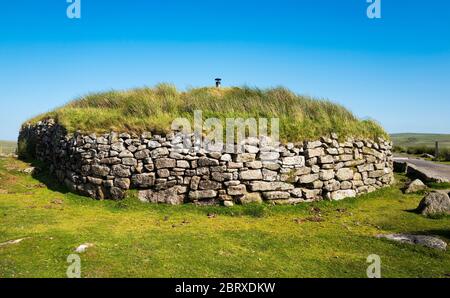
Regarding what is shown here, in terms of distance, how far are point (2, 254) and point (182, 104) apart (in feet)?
23.2

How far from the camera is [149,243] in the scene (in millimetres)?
7422

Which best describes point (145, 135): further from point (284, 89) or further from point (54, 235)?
point (284, 89)

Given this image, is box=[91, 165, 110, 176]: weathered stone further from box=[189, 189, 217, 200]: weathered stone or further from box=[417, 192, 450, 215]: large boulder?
box=[417, 192, 450, 215]: large boulder

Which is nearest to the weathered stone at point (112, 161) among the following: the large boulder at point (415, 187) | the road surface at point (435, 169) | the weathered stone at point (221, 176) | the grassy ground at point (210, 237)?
the grassy ground at point (210, 237)

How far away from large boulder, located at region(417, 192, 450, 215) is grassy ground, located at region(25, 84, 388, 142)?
3105mm

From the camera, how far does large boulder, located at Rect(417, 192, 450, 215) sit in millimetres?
9844

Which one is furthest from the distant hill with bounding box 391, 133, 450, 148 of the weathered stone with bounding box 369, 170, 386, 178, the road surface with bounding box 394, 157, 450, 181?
the weathered stone with bounding box 369, 170, 386, 178

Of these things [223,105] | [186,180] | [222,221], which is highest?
[223,105]

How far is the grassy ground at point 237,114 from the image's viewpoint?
1127 cm

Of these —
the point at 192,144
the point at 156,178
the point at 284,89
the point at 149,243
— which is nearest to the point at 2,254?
the point at 149,243

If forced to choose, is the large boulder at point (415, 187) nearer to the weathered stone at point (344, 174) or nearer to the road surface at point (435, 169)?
the road surface at point (435, 169)

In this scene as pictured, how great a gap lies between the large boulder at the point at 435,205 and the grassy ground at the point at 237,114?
3105 mm

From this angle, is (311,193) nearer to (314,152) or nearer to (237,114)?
(314,152)

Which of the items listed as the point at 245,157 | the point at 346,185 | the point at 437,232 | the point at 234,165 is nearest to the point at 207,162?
the point at 234,165
